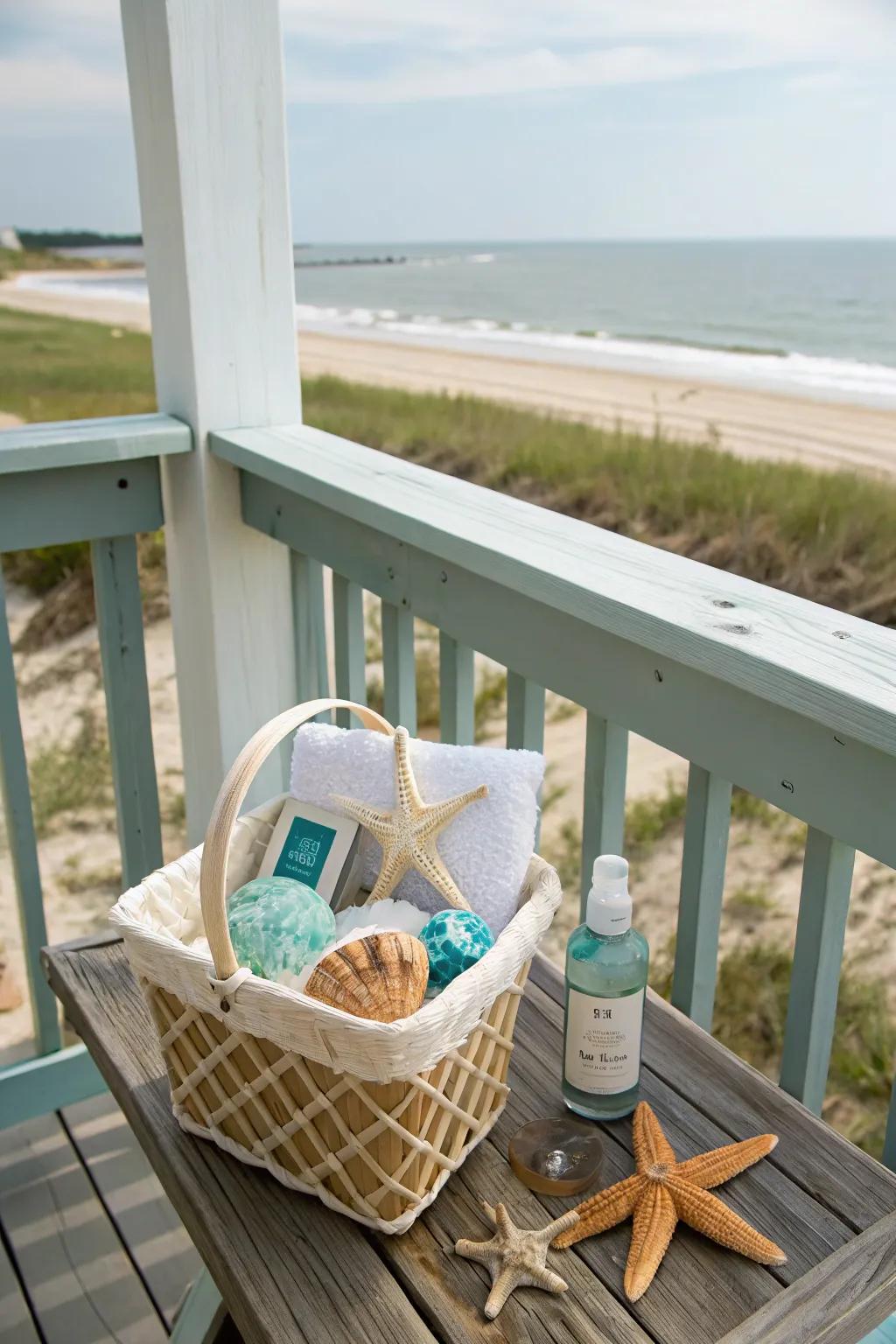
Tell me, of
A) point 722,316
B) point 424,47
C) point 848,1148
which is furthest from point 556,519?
point 424,47

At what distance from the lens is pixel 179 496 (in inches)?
56.7

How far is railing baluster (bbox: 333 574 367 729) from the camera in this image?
4.28 feet

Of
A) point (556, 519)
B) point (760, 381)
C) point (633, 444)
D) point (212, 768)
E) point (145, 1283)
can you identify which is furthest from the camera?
point (760, 381)

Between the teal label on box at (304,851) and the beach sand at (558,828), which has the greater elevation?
the teal label on box at (304,851)

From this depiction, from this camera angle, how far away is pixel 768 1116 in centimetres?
80

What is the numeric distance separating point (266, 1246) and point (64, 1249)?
36.8 inches

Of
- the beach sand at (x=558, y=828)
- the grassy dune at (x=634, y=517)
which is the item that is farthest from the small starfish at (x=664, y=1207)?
the grassy dune at (x=634, y=517)

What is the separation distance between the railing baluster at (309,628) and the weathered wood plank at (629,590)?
0.22m

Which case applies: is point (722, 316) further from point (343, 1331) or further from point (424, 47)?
point (343, 1331)

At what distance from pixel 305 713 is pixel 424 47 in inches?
887

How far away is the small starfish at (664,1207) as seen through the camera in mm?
658

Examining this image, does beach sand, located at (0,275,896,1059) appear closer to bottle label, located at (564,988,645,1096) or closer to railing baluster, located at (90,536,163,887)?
railing baluster, located at (90,536,163,887)

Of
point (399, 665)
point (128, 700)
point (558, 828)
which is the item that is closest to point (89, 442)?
point (128, 700)

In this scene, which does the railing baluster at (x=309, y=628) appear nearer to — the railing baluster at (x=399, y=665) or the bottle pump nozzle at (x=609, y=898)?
the railing baluster at (x=399, y=665)
